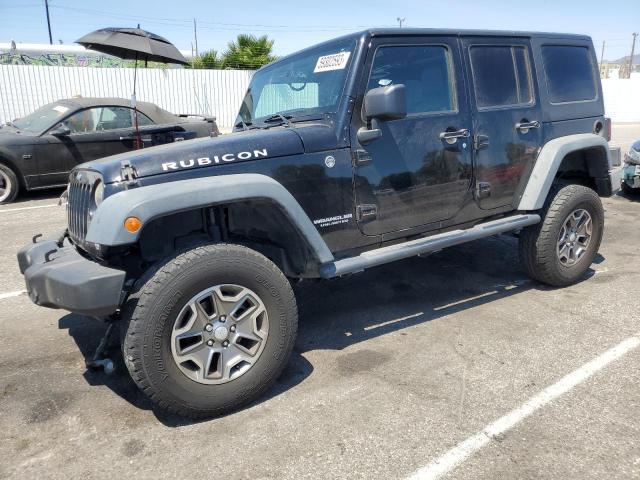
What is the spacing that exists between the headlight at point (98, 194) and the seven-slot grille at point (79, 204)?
50 mm

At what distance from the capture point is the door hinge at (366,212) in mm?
3340

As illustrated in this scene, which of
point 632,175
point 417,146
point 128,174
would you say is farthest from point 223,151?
point 632,175

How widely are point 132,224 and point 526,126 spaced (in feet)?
10.2

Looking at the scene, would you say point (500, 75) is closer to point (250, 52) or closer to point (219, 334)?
point (219, 334)

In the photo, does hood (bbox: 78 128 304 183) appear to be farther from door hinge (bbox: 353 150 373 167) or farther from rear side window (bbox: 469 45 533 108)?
rear side window (bbox: 469 45 533 108)

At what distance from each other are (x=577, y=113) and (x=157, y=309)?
3918 mm

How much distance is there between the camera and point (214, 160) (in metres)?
2.88

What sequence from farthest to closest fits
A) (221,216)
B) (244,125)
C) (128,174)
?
(244,125)
(221,216)
(128,174)

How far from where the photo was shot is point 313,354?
3475mm

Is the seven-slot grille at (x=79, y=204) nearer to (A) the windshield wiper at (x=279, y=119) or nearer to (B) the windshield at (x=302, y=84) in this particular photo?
(A) the windshield wiper at (x=279, y=119)

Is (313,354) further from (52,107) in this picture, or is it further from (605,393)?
(52,107)

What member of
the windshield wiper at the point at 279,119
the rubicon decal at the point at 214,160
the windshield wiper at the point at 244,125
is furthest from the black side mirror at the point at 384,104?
the windshield wiper at the point at 244,125

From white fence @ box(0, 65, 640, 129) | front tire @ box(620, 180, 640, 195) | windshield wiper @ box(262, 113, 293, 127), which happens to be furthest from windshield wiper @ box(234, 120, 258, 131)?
white fence @ box(0, 65, 640, 129)

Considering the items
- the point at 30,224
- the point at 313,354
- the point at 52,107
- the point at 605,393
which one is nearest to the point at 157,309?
the point at 313,354
